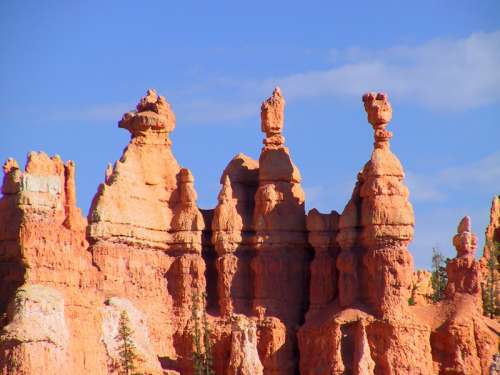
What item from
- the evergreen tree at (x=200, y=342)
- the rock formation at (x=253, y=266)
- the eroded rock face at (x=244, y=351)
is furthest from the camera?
the eroded rock face at (x=244, y=351)

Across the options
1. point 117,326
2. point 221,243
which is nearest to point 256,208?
point 221,243

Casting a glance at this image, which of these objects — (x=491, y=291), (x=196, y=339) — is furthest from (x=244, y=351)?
(x=491, y=291)

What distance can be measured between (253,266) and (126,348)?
28.8ft

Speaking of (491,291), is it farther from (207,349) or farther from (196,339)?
(196,339)

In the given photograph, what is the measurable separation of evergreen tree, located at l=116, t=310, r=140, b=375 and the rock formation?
13.9 inches

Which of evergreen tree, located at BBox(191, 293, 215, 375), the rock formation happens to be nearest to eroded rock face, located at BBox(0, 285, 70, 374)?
the rock formation

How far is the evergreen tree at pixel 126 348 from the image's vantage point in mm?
74312

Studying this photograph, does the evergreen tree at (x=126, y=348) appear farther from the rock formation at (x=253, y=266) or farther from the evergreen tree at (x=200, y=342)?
the evergreen tree at (x=200, y=342)

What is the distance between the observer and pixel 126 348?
2931 inches

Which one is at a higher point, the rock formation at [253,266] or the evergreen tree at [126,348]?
the rock formation at [253,266]

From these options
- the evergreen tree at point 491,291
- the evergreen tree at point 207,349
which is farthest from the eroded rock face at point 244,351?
the evergreen tree at point 491,291

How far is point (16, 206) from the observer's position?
75.0 meters

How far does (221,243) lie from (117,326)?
22.9 ft

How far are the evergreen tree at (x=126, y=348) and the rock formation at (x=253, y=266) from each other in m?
0.35
